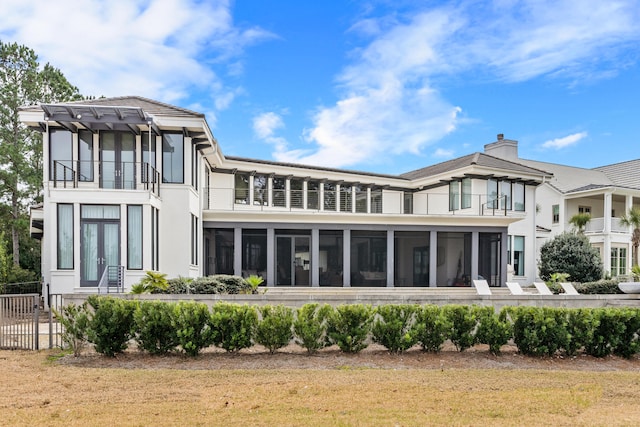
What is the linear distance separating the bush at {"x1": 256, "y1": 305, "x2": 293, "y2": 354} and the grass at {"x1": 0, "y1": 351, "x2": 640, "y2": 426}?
3.51 ft

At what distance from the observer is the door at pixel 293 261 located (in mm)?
22609

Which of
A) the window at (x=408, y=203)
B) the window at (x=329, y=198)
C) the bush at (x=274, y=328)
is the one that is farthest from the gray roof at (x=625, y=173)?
the bush at (x=274, y=328)

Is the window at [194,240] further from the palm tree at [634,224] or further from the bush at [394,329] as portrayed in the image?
the palm tree at [634,224]

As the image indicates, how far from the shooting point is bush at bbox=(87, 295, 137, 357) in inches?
365

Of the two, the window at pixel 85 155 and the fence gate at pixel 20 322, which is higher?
the window at pixel 85 155

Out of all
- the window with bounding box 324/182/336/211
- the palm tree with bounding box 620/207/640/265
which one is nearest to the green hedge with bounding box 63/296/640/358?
the window with bounding box 324/182/336/211

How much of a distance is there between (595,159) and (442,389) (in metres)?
42.8

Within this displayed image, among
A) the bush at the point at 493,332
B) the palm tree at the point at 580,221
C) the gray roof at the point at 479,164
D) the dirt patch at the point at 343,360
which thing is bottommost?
the dirt patch at the point at 343,360

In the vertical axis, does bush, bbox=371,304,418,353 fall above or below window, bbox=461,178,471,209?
below

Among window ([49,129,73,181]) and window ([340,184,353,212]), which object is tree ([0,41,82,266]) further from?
window ([340,184,353,212])

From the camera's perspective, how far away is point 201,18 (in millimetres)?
14867

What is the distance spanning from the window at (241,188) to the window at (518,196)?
14.1 meters

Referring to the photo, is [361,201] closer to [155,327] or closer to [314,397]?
[155,327]

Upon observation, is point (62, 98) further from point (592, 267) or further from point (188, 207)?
point (592, 267)
